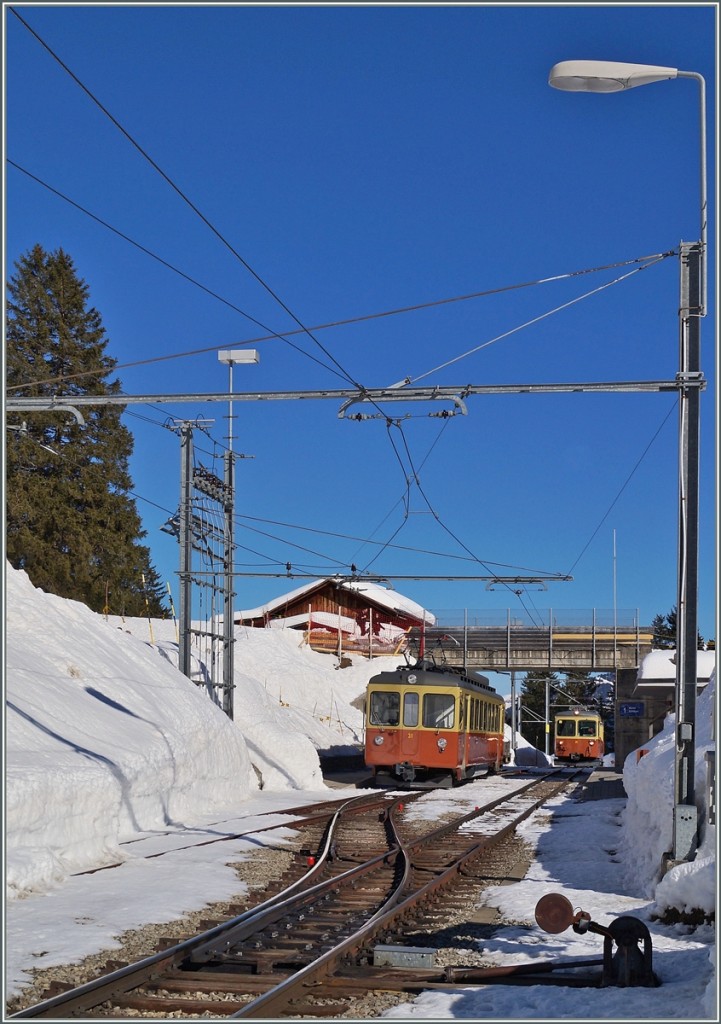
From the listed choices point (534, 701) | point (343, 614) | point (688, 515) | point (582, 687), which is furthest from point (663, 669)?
point (582, 687)

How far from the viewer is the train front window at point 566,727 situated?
57812 mm

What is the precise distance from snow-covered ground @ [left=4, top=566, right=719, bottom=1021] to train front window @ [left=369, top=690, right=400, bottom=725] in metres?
1.93

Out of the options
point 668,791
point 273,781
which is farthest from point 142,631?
point 668,791

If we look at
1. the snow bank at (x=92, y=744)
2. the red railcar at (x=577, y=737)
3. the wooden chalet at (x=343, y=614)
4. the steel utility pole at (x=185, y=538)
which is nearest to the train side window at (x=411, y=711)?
the snow bank at (x=92, y=744)

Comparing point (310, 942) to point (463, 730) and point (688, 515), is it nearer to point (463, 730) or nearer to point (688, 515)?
point (688, 515)

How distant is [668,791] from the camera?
1253cm

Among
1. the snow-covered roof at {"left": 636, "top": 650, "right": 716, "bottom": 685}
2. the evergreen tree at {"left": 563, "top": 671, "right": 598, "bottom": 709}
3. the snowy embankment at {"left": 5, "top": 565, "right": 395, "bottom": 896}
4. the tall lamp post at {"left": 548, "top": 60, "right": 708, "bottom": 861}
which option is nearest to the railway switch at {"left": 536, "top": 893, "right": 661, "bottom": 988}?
the tall lamp post at {"left": 548, "top": 60, "right": 708, "bottom": 861}

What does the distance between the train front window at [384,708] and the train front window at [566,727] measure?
3056cm

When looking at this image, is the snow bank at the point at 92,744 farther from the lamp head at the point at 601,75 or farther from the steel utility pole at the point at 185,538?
the lamp head at the point at 601,75

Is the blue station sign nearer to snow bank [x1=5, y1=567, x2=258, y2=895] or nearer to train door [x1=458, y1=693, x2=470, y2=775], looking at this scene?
train door [x1=458, y1=693, x2=470, y2=775]

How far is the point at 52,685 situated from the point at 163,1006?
37.1ft

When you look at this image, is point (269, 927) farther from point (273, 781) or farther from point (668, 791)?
point (273, 781)

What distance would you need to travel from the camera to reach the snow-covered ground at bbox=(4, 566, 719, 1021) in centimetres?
824

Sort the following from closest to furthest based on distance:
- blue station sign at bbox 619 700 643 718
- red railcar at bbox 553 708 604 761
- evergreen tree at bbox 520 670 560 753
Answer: blue station sign at bbox 619 700 643 718 < red railcar at bbox 553 708 604 761 < evergreen tree at bbox 520 670 560 753
